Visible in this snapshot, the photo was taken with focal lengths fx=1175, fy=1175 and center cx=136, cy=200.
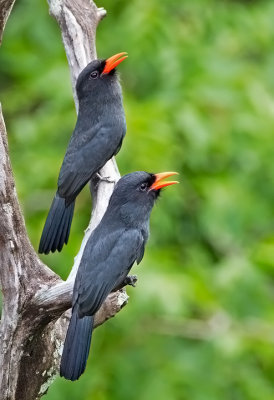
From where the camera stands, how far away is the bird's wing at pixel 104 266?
5348 mm

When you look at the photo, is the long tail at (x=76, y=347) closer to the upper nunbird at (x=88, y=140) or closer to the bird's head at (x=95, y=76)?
the upper nunbird at (x=88, y=140)

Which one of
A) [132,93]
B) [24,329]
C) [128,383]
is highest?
[24,329]

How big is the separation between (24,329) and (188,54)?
174 inches

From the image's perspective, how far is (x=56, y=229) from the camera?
6.38 metres

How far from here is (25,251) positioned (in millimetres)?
5543

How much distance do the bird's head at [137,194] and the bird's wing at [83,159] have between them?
45cm

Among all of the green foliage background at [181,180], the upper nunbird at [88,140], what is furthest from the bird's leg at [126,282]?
the green foliage background at [181,180]

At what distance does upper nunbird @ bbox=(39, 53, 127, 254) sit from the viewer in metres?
6.42

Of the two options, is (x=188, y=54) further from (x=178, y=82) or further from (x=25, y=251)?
(x=25, y=251)

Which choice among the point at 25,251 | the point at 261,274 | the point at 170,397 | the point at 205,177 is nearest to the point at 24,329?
the point at 25,251

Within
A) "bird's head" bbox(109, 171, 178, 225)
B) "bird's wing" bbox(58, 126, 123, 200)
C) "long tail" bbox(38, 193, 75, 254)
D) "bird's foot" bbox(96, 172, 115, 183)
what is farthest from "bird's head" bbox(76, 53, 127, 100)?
"bird's head" bbox(109, 171, 178, 225)

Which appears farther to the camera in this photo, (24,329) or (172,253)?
(172,253)

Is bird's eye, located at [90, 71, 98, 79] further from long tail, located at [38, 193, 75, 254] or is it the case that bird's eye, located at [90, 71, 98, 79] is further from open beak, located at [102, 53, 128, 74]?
long tail, located at [38, 193, 75, 254]

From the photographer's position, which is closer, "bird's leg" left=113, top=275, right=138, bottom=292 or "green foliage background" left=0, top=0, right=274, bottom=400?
"bird's leg" left=113, top=275, right=138, bottom=292
